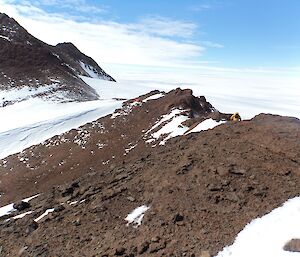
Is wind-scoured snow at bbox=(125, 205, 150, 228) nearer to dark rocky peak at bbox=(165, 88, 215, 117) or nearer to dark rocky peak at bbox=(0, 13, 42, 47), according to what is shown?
dark rocky peak at bbox=(165, 88, 215, 117)

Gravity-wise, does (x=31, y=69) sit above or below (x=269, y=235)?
below

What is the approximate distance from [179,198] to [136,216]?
1.28 meters

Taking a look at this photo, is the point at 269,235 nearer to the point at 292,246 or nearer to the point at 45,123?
the point at 292,246

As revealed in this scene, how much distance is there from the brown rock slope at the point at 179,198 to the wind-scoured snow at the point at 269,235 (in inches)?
9.0

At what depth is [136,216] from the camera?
1026cm

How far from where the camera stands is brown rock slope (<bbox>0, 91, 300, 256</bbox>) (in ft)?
29.2

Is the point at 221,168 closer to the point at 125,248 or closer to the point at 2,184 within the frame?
the point at 125,248

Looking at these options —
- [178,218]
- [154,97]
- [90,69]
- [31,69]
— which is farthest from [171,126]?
[90,69]

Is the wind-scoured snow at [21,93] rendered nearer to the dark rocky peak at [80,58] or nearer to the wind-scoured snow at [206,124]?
the wind-scoured snow at [206,124]

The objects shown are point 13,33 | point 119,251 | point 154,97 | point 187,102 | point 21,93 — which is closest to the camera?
point 119,251

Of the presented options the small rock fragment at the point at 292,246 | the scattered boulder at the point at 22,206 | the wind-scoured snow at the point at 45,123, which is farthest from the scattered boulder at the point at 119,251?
the wind-scoured snow at the point at 45,123

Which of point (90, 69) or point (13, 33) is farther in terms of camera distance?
point (90, 69)

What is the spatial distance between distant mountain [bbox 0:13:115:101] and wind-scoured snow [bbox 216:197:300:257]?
40576 mm

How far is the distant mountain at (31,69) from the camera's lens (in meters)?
52.3
